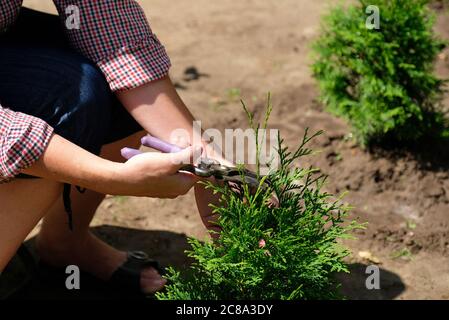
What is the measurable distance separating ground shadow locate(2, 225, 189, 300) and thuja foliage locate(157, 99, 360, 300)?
2.76ft

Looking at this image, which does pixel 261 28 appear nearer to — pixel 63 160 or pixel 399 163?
pixel 399 163

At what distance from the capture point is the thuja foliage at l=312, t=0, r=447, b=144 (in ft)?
12.4

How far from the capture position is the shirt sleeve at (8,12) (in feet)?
7.85

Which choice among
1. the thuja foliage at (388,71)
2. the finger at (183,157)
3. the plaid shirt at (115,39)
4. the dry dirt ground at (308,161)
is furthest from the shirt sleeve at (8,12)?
the thuja foliage at (388,71)

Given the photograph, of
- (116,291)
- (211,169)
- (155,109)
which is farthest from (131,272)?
(211,169)

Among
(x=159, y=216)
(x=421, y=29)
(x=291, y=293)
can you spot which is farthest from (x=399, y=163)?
(x=291, y=293)

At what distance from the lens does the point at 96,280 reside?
3162 mm

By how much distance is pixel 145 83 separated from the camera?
248cm

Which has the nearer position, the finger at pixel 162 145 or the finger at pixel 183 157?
the finger at pixel 183 157

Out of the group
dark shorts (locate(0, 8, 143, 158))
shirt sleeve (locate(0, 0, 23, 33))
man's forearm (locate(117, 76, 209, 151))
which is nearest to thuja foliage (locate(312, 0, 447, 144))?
man's forearm (locate(117, 76, 209, 151))

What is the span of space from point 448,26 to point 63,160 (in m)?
4.04

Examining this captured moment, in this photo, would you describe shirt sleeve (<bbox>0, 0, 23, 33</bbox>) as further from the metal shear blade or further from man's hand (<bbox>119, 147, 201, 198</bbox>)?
the metal shear blade

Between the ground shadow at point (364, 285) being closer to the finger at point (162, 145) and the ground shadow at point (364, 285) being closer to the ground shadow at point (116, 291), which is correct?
the ground shadow at point (116, 291)

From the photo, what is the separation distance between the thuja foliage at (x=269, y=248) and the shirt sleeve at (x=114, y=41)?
0.52 m
